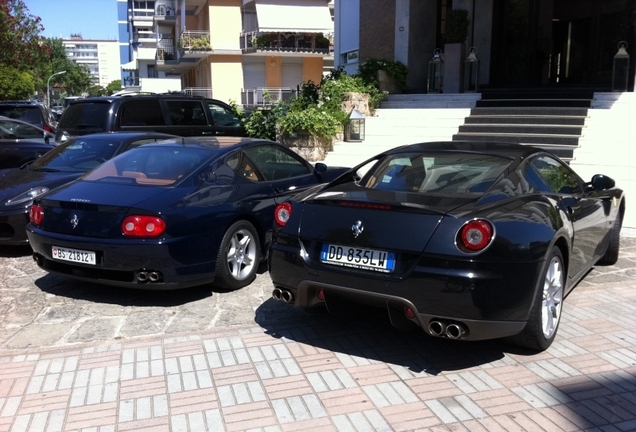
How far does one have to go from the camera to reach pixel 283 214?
4801 mm

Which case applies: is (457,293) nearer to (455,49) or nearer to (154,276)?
(154,276)

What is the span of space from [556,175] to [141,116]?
27.1ft

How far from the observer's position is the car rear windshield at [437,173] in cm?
472

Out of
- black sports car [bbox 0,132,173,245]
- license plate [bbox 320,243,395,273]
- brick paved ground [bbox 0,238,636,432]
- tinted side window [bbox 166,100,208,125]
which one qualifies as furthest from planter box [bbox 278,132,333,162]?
license plate [bbox 320,243,395,273]

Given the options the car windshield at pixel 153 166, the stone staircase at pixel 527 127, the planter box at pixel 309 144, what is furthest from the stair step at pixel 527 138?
the car windshield at pixel 153 166

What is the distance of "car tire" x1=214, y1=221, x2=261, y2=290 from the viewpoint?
5.72 meters

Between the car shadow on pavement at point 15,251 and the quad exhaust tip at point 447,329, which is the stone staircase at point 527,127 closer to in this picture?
the quad exhaust tip at point 447,329

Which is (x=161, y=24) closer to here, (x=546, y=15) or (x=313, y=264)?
(x=546, y=15)

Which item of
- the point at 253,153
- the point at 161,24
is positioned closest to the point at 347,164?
the point at 253,153

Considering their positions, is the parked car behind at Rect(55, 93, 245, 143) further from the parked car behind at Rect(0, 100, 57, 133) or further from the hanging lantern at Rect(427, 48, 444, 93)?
the hanging lantern at Rect(427, 48, 444, 93)

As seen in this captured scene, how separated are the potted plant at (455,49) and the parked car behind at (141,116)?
816 cm

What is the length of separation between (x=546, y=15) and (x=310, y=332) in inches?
630

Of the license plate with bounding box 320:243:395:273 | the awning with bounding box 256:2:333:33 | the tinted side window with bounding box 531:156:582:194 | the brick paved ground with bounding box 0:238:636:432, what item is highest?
the awning with bounding box 256:2:333:33

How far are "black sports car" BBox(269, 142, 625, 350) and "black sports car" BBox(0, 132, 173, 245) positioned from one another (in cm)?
382
